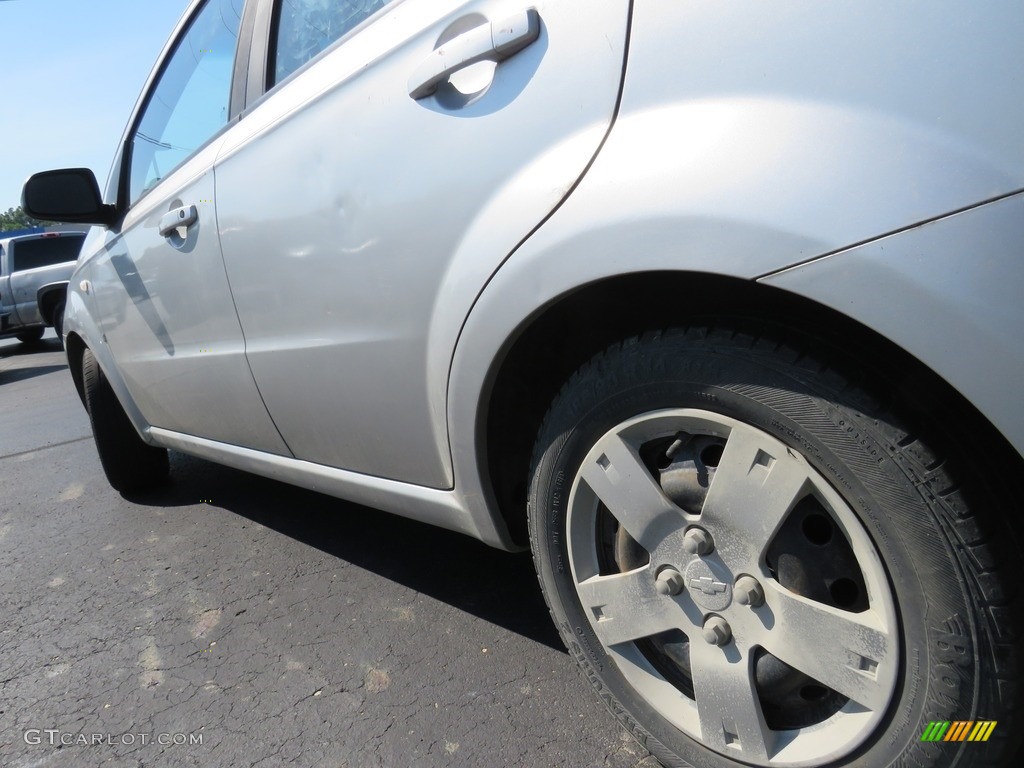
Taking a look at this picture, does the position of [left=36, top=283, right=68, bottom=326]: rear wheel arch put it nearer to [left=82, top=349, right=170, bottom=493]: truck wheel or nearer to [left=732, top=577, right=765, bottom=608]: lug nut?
[left=82, top=349, right=170, bottom=493]: truck wheel

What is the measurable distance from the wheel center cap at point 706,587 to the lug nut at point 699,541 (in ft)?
0.08

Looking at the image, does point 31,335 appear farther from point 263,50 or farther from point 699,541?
point 699,541

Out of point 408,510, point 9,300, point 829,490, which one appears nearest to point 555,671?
point 408,510

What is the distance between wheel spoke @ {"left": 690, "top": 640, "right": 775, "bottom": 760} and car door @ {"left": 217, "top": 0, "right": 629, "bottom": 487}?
677 mm

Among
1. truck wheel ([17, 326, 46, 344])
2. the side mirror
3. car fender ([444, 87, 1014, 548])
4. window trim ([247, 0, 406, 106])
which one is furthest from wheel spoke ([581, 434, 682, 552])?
truck wheel ([17, 326, 46, 344])

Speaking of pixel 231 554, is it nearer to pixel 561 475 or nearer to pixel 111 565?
pixel 111 565

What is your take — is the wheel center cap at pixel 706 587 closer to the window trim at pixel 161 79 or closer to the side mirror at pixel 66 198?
the window trim at pixel 161 79

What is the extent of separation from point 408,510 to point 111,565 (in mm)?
1711

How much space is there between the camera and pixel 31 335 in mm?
13086

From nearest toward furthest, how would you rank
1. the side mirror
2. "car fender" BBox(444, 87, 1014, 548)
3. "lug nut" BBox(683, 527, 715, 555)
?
"car fender" BBox(444, 87, 1014, 548), "lug nut" BBox(683, 527, 715, 555), the side mirror

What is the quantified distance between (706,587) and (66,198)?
9.14 ft

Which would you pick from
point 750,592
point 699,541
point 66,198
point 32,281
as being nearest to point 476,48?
point 699,541

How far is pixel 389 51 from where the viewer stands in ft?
5.09

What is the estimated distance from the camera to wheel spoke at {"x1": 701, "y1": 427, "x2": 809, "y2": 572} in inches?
44.4
